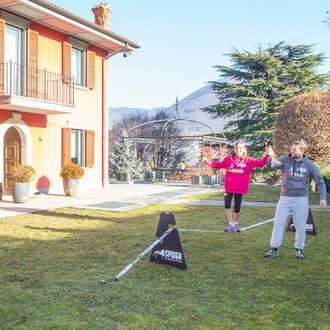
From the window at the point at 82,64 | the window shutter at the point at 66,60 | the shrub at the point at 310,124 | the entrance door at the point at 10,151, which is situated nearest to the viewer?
the entrance door at the point at 10,151

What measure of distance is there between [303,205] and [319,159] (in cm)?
1049

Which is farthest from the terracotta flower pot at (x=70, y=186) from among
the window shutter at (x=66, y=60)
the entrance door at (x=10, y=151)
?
the window shutter at (x=66, y=60)

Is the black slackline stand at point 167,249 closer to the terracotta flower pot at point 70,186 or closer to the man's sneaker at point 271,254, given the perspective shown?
the man's sneaker at point 271,254

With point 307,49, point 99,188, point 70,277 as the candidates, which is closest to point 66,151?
point 99,188

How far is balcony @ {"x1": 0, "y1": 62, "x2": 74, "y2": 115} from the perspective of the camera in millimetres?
11906

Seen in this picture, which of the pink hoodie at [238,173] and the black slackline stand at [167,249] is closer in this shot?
the black slackline stand at [167,249]

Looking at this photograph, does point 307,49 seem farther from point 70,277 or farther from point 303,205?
point 70,277

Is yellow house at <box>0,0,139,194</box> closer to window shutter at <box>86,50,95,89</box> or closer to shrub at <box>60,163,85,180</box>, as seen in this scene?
window shutter at <box>86,50,95,89</box>

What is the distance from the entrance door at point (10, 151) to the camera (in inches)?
526

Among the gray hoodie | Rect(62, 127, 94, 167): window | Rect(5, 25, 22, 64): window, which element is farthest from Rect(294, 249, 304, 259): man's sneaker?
Rect(62, 127, 94, 167): window

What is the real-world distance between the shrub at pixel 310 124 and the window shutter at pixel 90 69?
793 cm

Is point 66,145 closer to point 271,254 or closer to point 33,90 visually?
point 33,90

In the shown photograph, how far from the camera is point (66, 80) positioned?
14898mm

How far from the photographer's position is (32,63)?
43.5ft
